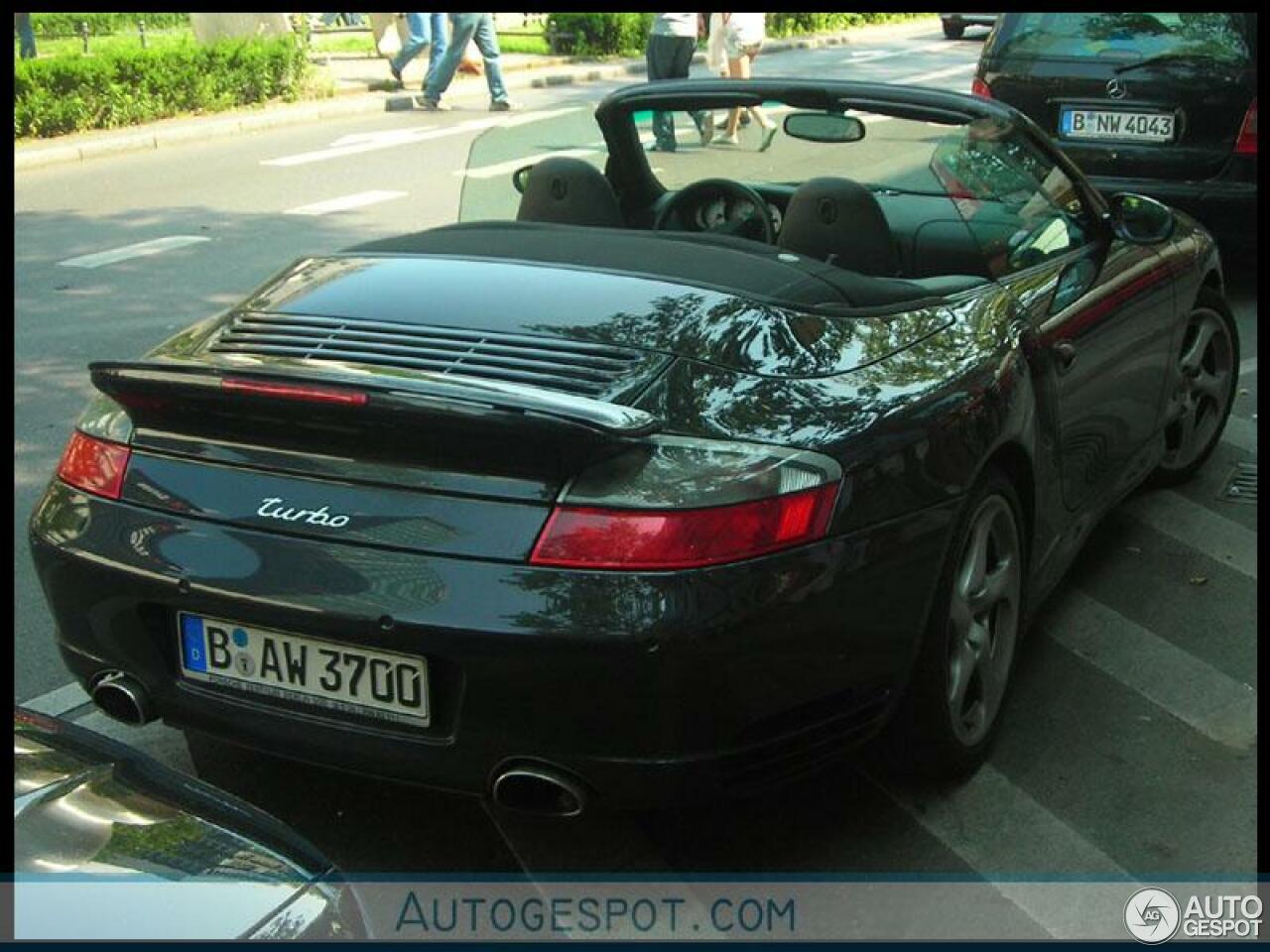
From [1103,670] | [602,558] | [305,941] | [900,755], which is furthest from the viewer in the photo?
[1103,670]

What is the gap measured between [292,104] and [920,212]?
15.2 meters

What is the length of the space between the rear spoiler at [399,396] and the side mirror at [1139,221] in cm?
222

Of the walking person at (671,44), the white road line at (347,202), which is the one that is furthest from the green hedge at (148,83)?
the walking person at (671,44)

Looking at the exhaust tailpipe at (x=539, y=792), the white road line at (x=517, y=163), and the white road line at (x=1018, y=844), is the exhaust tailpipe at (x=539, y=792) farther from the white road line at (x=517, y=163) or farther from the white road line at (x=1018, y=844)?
the white road line at (x=517, y=163)

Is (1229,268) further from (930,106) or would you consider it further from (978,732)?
(978,732)

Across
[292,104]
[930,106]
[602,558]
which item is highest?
[930,106]

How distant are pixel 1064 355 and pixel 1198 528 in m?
1.61

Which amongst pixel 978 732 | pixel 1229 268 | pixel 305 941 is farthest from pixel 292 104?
pixel 305 941

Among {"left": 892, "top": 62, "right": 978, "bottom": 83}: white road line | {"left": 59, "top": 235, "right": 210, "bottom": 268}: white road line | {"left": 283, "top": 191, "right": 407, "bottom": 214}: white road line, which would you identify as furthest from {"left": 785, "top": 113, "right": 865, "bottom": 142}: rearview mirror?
{"left": 892, "top": 62, "right": 978, "bottom": 83}: white road line

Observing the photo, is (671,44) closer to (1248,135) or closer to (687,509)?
(1248,135)

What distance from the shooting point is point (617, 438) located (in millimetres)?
3125

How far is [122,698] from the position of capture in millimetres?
3504

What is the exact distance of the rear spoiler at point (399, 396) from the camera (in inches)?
123

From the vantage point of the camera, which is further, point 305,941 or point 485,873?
point 485,873
